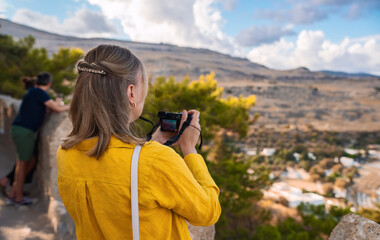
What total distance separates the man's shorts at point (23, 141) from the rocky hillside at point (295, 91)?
537 inches

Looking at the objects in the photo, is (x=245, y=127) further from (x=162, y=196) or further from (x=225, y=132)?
(x=162, y=196)

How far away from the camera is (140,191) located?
89cm

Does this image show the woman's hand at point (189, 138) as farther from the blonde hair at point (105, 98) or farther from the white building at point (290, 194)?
the white building at point (290, 194)

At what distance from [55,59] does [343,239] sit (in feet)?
34.8

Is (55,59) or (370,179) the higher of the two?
(55,59)

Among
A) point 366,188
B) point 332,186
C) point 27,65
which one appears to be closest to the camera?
point 27,65

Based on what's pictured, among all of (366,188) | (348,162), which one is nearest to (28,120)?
(366,188)

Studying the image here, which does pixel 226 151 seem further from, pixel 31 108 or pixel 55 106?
pixel 31 108

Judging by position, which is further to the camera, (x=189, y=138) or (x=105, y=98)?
(x=189, y=138)

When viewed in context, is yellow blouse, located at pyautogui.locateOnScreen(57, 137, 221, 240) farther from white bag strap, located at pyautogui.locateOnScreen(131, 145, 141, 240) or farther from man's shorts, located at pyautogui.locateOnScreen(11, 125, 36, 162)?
man's shorts, located at pyautogui.locateOnScreen(11, 125, 36, 162)

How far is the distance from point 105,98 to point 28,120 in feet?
9.90

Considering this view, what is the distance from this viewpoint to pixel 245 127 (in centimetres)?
798

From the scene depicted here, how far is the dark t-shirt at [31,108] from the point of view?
135 inches

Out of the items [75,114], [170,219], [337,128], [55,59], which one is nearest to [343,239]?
[170,219]
